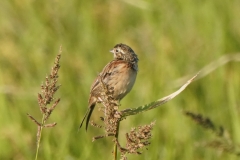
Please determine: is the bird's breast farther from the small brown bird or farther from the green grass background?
the green grass background

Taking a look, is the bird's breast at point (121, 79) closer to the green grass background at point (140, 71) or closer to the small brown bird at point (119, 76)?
the small brown bird at point (119, 76)

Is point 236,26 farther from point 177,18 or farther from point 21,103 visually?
point 21,103

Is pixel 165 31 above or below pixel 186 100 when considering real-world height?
above

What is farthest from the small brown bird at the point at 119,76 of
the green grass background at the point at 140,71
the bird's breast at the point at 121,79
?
the green grass background at the point at 140,71

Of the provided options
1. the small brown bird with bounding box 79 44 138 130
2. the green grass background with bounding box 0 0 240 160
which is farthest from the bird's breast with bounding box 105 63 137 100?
the green grass background with bounding box 0 0 240 160

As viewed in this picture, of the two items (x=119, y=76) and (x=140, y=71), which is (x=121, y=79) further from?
(x=140, y=71)

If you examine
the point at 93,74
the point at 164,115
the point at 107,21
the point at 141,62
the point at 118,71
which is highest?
the point at 107,21

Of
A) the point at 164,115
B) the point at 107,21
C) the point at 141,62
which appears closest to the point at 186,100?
the point at 164,115
